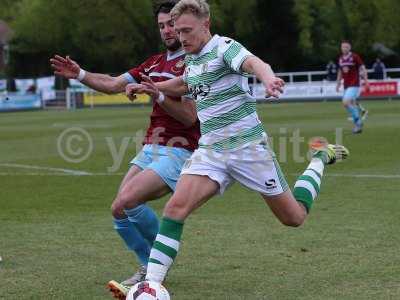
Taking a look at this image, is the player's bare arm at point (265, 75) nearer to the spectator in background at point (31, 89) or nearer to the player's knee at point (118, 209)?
the player's knee at point (118, 209)

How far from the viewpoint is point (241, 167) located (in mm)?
6480

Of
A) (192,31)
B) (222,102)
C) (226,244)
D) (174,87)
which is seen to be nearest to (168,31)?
(174,87)

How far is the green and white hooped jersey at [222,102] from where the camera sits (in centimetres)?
646

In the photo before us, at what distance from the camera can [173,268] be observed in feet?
25.8

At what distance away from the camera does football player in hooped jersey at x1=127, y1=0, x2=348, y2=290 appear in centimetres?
632

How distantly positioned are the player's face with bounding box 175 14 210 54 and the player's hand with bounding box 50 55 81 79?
1.59 metres

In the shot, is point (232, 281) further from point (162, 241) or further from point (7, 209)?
point (7, 209)

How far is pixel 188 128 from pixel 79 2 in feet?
214

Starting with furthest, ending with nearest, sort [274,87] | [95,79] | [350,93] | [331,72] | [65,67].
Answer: [331,72] → [350,93] → [95,79] → [65,67] → [274,87]

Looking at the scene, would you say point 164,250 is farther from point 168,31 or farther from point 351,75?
point 351,75

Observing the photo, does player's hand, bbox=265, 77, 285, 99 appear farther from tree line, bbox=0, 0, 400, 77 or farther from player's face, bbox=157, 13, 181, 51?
tree line, bbox=0, 0, 400, 77

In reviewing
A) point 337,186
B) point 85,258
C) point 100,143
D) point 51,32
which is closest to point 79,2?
point 51,32

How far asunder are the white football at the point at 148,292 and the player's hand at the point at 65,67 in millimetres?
2363

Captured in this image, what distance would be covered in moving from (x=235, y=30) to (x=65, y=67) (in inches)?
2458
